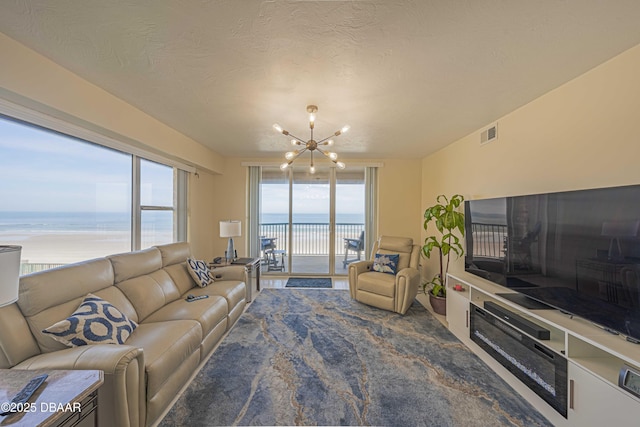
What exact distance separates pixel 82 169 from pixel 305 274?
12.6 ft

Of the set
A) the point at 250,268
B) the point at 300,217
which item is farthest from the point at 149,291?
the point at 300,217

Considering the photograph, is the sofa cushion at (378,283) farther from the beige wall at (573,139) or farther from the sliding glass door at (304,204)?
the beige wall at (573,139)

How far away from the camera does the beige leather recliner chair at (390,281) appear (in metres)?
3.21

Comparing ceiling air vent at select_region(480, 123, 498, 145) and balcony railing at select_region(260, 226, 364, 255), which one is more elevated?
ceiling air vent at select_region(480, 123, 498, 145)

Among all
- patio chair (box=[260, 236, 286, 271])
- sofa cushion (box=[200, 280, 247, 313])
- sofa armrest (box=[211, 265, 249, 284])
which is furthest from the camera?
patio chair (box=[260, 236, 286, 271])

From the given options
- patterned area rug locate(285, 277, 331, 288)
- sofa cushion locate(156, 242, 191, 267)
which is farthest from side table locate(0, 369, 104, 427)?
patterned area rug locate(285, 277, 331, 288)

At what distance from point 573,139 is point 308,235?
487 cm

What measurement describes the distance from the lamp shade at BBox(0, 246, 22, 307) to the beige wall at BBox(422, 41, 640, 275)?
3425mm

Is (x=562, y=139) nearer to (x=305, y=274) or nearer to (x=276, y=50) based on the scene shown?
(x=276, y=50)

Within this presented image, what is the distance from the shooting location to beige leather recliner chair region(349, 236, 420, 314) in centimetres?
321

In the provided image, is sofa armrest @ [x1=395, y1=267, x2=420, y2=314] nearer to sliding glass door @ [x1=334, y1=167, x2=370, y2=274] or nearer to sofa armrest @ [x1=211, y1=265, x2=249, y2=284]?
sliding glass door @ [x1=334, y1=167, x2=370, y2=274]

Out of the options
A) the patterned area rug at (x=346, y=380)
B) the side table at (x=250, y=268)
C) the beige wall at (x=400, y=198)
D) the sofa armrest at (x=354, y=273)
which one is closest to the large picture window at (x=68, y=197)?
the side table at (x=250, y=268)

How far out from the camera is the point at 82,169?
239 centimetres

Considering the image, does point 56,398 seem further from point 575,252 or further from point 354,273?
point 354,273
